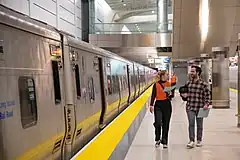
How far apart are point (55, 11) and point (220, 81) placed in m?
12.1

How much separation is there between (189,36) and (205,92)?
462 inches

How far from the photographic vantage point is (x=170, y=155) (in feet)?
26.1

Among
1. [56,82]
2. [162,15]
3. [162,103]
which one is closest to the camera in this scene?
[56,82]

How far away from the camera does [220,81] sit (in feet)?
59.7

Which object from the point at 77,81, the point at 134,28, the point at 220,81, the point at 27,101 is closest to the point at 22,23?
the point at 27,101

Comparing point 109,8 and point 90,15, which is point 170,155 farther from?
point 109,8

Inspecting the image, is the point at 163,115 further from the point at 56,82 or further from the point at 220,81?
the point at 220,81

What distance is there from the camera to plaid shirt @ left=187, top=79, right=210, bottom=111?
26.9ft

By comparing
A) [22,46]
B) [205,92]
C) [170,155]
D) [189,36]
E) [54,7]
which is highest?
[54,7]

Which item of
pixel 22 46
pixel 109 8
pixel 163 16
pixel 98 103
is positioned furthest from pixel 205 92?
pixel 109 8

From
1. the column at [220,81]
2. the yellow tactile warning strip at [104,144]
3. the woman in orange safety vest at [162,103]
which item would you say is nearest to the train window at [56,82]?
the yellow tactile warning strip at [104,144]

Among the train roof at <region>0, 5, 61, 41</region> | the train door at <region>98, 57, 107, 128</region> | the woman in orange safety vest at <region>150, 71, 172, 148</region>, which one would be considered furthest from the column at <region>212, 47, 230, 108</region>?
the train roof at <region>0, 5, 61, 41</region>

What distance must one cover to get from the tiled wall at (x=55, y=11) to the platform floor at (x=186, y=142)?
821cm

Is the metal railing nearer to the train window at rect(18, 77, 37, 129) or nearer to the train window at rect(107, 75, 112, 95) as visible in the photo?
the train window at rect(107, 75, 112, 95)
